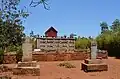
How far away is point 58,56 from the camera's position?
77.8ft

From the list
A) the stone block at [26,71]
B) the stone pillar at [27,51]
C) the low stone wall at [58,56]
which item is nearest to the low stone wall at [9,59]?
the low stone wall at [58,56]

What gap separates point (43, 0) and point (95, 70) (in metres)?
8.65

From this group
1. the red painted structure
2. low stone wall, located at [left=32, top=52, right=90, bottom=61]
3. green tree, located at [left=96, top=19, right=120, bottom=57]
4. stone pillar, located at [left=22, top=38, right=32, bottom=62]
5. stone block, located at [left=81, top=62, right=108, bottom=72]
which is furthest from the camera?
the red painted structure

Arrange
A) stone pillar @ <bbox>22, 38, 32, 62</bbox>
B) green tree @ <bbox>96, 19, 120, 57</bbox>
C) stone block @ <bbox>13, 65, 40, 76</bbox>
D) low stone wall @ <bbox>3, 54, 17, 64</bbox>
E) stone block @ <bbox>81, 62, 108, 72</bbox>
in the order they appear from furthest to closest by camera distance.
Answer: green tree @ <bbox>96, 19, 120, 57</bbox>, low stone wall @ <bbox>3, 54, 17, 64</bbox>, stone block @ <bbox>81, 62, 108, 72</bbox>, stone pillar @ <bbox>22, 38, 32, 62</bbox>, stone block @ <bbox>13, 65, 40, 76</bbox>

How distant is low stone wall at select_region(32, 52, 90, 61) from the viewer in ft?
76.0

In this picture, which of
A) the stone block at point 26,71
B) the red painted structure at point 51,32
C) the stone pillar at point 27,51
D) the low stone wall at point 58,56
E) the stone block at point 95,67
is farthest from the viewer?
the red painted structure at point 51,32

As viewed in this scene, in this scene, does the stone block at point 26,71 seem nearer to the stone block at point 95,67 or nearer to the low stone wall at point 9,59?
A: the stone block at point 95,67

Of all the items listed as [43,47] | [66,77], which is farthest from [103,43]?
[66,77]

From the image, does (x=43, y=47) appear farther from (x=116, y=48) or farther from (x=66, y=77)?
(x=66, y=77)

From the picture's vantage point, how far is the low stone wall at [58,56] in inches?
912

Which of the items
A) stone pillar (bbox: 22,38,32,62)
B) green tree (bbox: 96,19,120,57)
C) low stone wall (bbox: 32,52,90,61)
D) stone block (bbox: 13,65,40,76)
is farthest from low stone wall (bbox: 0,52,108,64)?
stone block (bbox: 13,65,40,76)

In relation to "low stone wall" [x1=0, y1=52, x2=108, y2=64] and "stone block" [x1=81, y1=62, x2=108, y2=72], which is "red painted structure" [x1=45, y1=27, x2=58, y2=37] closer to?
"low stone wall" [x1=0, y1=52, x2=108, y2=64]

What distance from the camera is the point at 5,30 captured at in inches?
394

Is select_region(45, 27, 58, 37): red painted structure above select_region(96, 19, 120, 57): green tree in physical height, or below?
above
